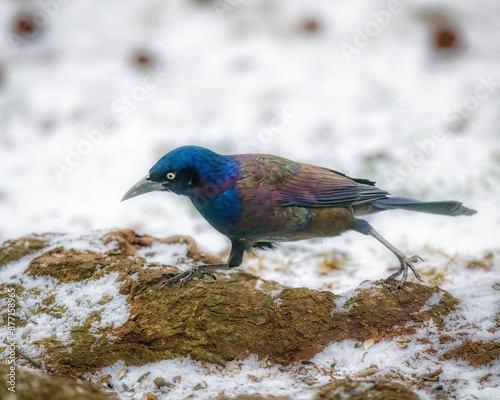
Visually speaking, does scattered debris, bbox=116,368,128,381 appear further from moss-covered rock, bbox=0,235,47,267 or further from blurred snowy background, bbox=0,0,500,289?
blurred snowy background, bbox=0,0,500,289

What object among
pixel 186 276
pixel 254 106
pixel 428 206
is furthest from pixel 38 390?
pixel 254 106

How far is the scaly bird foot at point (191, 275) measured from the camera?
130 inches

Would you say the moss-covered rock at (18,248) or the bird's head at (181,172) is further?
the moss-covered rock at (18,248)

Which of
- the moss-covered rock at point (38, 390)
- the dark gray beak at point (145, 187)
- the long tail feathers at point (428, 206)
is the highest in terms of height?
the dark gray beak at point (145, 187)

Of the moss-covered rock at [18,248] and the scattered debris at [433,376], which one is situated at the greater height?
the moss-covered rock at [18,248]

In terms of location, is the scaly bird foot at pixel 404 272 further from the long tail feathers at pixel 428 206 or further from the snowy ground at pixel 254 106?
the snowy ground at pixel 254 106

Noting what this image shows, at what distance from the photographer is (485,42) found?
25.6 ft

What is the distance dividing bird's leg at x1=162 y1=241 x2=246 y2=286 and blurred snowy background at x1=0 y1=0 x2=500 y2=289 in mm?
1295

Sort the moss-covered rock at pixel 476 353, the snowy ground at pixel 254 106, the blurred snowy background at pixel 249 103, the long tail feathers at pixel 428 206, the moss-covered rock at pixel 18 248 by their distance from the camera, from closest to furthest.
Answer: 1. the moss-covered rock at pixel 476 353
2. the long tail feathers at pixel 428 206
3. the moss-covered rock at pixel 18 248
4. the snowy ground at pixel 254 106
5. the blurred snowy background at pixel 249 103

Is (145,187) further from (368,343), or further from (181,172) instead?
(368,343)

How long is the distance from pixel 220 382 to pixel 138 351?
481mm

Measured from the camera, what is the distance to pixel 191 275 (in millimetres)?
3365

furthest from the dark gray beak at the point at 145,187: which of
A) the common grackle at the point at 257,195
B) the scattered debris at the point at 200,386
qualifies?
the scattered debris at the point at 200,386

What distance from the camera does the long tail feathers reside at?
359 cm
